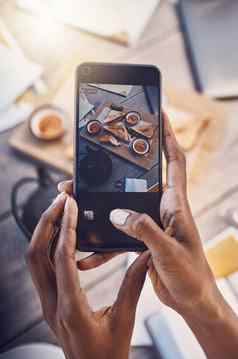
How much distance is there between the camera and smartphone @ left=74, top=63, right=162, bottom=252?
0.67m

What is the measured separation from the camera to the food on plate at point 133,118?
2.23 feet

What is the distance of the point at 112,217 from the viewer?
65 centimetres

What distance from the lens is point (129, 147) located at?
2.23 ft

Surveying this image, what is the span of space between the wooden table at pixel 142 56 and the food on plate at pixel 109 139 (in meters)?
0.26

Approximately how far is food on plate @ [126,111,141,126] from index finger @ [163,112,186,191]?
0.04 metres

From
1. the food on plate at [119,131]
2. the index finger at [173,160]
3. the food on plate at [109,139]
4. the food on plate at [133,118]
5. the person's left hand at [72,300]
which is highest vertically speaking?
the food on plate at [133,118]

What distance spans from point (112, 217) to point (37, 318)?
0.25m

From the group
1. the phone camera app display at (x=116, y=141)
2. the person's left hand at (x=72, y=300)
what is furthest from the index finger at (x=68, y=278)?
the phone camera app display at (x=116, y=141)

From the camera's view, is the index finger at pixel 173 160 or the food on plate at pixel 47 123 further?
the food on plate at pixel 47 123

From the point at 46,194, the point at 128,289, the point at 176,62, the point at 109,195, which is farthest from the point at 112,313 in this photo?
the point at 176,62

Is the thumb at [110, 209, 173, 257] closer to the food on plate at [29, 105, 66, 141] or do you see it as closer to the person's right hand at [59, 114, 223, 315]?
the person's right hand at [59, 114, 223, 315]

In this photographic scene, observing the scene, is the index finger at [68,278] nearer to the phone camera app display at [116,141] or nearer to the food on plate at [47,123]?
the phone camera app display at [116,141]

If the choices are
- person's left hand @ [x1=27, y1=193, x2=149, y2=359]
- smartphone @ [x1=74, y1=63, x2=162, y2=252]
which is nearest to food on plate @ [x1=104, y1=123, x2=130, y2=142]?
smartphone @ [x1=74, y1=63, x2=162, y2=252]

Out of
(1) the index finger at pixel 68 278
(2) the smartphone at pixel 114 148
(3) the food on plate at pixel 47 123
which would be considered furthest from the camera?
(3) the food on plate at pixel 47 123
